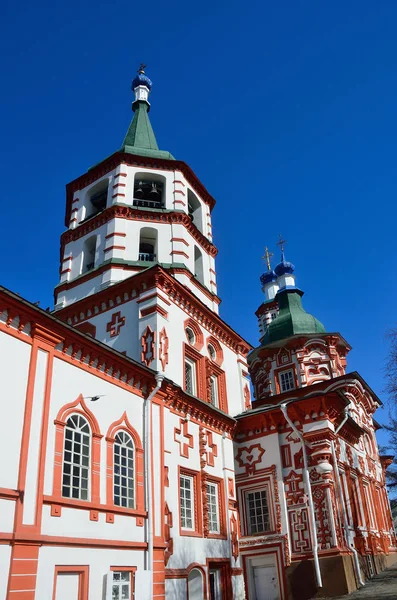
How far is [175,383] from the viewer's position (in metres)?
15.3

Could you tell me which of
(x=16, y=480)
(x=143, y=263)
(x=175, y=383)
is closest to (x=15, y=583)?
(x=16, y=480)

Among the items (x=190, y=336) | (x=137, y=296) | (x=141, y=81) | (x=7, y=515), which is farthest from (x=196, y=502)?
(x=141, y=81)

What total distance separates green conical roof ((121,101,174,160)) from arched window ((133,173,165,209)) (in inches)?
35.8

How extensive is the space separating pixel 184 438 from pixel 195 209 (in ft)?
35.9

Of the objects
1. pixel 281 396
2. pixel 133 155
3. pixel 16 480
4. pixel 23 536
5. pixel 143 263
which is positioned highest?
pixel 133 155

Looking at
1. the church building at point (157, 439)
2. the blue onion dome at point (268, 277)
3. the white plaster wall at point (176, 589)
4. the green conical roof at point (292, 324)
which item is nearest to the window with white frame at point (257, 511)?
the church building at point (157, 439)

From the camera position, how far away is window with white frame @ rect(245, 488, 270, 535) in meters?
17.6

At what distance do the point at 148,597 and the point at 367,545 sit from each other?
10.3 meters

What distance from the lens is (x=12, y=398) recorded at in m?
10.1

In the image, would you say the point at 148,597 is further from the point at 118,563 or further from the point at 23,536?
the point at 23,536

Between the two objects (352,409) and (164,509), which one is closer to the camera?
(164,509)

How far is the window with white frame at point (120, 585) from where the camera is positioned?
1094 cm

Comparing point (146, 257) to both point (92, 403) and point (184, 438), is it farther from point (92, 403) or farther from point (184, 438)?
point (92, 403)

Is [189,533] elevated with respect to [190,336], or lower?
lower
